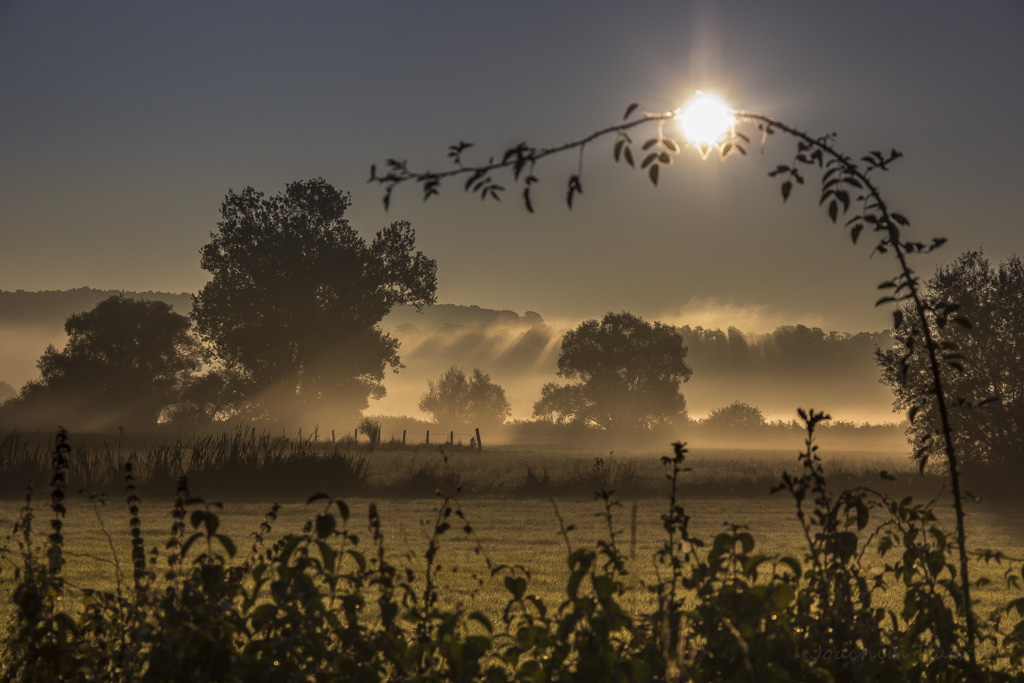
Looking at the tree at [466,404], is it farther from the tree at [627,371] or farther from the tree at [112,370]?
the tree at [112,370]

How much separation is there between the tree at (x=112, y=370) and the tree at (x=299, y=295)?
55.5 feet

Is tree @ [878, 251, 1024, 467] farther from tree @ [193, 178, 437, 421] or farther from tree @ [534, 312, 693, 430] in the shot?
tree @ [534, 312, 693, 430]

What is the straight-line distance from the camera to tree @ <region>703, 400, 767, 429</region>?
94.7 meters

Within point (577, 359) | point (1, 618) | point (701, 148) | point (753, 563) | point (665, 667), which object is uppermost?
point (577, 359)

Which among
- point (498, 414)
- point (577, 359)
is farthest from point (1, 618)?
point (498, 414)

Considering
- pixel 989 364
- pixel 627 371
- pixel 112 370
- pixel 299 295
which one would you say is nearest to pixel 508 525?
pixel 989 364

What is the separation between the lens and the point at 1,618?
6.94 meters

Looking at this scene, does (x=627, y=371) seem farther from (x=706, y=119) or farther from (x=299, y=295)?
(x=706, y=119)

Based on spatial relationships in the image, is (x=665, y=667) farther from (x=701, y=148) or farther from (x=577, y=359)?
(x=577, y=359)

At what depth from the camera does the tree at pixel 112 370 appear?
5916 cm

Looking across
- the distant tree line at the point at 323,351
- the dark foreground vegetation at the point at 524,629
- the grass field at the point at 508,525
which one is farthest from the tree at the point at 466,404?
the dark foreground vegetation at the point at 524,629

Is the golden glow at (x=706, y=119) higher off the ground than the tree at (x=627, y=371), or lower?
lower

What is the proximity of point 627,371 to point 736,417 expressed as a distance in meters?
24.4

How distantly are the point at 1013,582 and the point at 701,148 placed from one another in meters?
2.81
